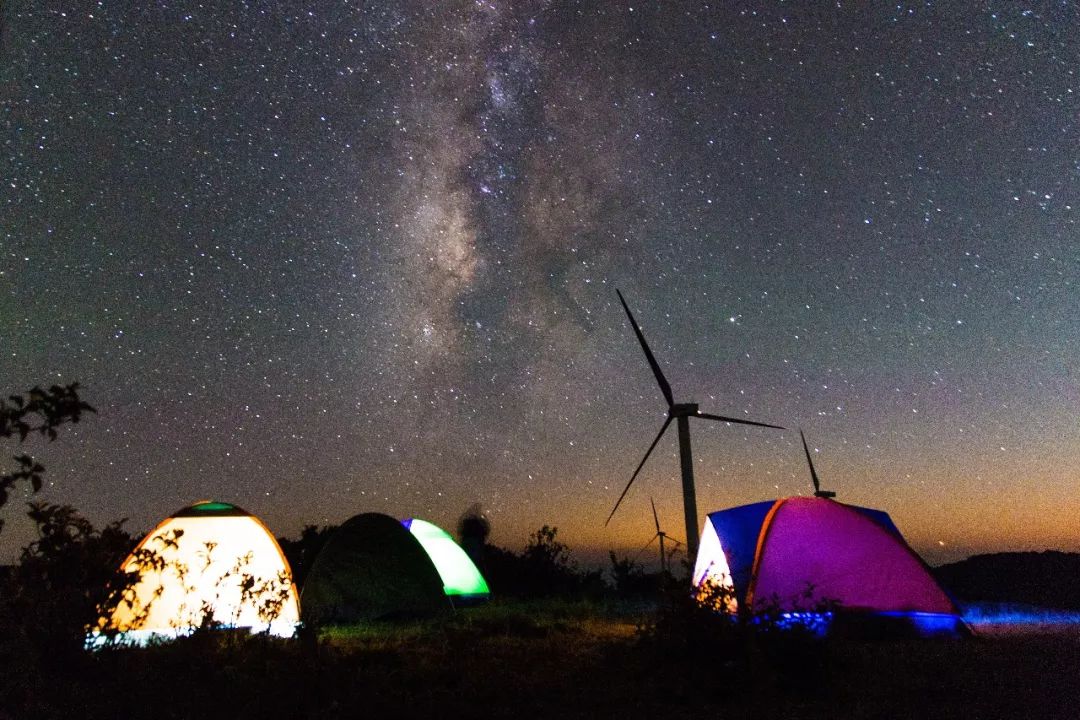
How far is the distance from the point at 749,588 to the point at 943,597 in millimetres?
3160

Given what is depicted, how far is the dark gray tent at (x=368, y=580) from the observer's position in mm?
13906

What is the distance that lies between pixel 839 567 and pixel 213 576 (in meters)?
10.7

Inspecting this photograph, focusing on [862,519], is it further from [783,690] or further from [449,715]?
[449,715]

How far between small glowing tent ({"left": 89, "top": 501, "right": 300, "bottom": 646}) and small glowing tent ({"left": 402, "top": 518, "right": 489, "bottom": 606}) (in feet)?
21.0

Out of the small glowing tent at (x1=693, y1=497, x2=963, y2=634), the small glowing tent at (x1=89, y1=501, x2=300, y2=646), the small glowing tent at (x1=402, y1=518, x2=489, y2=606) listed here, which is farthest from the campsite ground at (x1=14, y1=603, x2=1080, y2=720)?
the small glowing tent at (x1=402, y1=518, x2=489, y2=606)

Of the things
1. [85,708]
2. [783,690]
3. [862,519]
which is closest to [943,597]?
[862,519]

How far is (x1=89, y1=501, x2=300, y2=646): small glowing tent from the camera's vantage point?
12.2 metres

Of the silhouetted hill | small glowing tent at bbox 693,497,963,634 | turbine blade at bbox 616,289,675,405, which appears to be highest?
turbine blade at bbox 616,289,675,405

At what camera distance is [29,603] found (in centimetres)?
738

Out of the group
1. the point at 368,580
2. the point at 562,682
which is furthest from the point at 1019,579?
the point at 562,682

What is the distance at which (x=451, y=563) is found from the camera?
66.2 ft

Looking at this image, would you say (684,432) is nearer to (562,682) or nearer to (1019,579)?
(562,682)

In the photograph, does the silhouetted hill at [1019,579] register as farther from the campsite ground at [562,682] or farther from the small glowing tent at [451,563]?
the small glowing tent at [451,563]

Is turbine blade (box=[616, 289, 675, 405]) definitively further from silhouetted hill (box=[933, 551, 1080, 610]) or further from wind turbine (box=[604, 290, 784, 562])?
silhouetted hill (box=[933, 551, 1080, 610])
